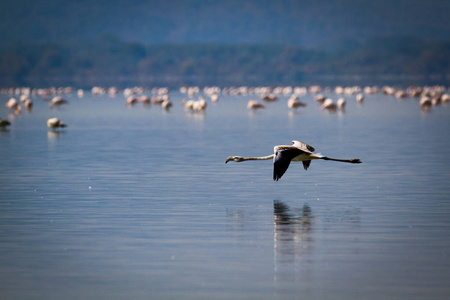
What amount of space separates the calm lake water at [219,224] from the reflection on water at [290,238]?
0.09 feet

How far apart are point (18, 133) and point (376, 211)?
20582mm

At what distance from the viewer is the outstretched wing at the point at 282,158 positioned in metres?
13.7

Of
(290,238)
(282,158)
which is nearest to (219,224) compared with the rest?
(290,238)

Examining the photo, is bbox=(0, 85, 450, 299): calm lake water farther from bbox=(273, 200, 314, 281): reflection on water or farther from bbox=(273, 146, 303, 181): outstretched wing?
bbox=(273, 146, 303, 181): outstretched wing

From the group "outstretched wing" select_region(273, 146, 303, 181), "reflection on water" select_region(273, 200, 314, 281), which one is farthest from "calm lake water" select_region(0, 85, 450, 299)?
"outstretched wing" select_region(273, 146, 303, 181)

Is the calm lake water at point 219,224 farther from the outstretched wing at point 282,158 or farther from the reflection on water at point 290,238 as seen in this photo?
the outstretched wing at point 282,158

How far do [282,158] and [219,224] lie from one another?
1709 mm

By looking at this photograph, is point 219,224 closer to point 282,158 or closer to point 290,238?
point 290,238

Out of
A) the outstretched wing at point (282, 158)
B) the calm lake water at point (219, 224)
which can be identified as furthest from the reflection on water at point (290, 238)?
the outstretched wing at point (282, 158)

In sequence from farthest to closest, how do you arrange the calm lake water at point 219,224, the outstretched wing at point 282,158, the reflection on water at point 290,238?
1. the outstretched wing at point 282,158
2. the reflection on water at point 290,238
3. the calm lake water at point 219,224

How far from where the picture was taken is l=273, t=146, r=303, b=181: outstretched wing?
13.7 meters

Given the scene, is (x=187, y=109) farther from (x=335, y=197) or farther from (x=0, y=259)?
(x=0, y=259)

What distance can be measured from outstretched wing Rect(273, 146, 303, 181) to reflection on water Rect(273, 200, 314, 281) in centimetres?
57

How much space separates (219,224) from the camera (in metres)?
12.7
